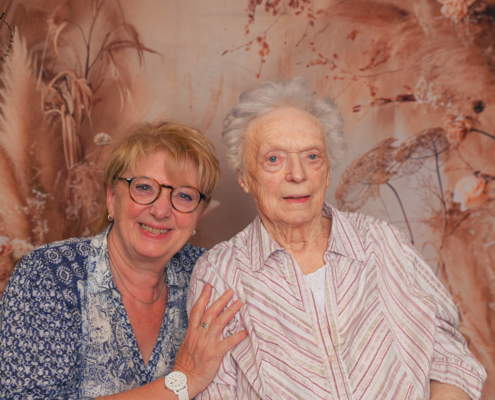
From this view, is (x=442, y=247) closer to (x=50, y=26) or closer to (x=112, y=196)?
(x=112, y=196)

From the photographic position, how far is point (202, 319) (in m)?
1.84

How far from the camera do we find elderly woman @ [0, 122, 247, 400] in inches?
68.8

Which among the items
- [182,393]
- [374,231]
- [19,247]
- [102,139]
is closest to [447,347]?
[374,231]

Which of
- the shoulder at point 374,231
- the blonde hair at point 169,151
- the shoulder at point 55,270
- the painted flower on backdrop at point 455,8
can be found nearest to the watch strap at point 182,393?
the shoulder at point 55,270

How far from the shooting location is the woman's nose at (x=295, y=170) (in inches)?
69.8

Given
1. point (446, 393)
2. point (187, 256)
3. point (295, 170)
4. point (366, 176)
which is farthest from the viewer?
point (366, 176)

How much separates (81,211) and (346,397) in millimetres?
1907

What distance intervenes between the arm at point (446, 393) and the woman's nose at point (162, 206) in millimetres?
1219

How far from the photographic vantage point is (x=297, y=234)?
6.27 ft

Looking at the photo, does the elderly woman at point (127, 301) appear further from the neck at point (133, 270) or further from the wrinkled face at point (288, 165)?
the wrinkled face at point (288, 165)

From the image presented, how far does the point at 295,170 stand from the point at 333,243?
337 mm

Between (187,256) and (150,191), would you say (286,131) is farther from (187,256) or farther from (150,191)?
(187,256)

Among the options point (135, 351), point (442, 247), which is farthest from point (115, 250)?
point (442, 247)

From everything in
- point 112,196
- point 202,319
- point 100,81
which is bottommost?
point 202,319
